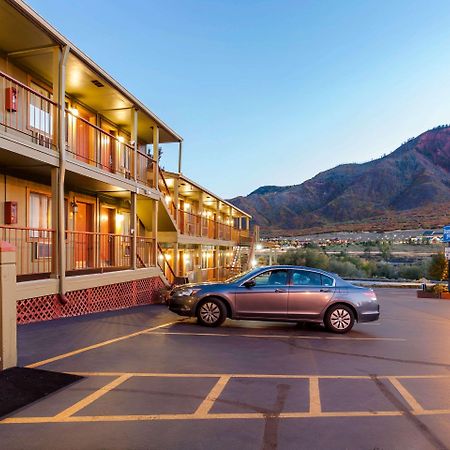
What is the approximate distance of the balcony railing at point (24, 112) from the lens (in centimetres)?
1001

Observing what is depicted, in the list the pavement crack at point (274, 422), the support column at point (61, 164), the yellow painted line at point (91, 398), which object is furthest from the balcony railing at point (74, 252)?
the pavement crack at point (274, 422)

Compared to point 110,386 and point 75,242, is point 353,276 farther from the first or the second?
point 110,386

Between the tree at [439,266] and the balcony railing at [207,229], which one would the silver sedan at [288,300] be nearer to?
the balcony railing at [207,229]

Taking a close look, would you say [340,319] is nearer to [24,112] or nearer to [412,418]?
[412,418]

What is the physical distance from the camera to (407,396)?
5129mm

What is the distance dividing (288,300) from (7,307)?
5.98m

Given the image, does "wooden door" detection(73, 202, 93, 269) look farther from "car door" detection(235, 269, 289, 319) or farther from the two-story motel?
"car door" detection(235, 269, 289, 319)

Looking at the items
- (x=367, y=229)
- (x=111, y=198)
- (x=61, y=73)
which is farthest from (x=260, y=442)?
(x=367, y=229)

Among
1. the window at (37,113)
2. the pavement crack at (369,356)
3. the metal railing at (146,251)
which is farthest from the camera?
the metal railing at (146,251)

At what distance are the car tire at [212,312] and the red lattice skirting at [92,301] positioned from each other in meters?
3.48

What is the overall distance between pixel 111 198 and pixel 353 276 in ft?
80.4

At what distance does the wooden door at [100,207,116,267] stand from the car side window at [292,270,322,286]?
8.03 metres

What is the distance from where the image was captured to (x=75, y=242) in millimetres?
14125

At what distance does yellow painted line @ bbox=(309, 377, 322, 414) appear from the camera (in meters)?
4.62
